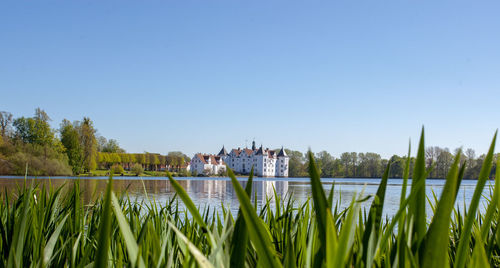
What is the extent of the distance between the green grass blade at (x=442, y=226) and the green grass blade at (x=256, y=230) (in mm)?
218

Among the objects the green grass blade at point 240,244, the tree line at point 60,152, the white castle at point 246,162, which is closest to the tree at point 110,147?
the tree line at point 60,152

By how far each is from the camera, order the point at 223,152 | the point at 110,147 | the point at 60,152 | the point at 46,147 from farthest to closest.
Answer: the point at 223,152
the point at 110,147
the point at 60,152
the point at 46,147

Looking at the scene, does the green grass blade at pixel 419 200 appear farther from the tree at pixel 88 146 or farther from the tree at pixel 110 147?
the tree at pixel 110 147

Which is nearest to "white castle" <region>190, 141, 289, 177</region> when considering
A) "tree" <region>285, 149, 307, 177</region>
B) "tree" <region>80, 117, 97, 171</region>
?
"tree" <region>285, 149, 307, 177</region>

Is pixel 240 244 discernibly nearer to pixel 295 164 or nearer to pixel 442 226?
pixel 442 226

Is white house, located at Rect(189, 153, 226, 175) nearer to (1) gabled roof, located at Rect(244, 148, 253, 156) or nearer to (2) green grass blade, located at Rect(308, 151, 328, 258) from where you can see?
(1) gabled roof, located at Rect(244, 148, 253, 156)

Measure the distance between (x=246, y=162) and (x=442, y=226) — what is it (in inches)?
4884

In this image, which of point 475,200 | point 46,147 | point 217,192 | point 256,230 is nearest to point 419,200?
point 475,200

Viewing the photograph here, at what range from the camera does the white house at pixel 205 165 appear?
11834 centimetres

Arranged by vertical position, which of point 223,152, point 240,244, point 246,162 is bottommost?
point 240,244

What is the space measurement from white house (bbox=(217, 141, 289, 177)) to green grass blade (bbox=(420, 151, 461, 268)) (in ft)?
389

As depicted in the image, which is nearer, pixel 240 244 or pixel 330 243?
pixel 330 243

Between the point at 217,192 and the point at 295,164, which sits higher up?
the point at 295,164

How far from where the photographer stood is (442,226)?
56 centimetres
